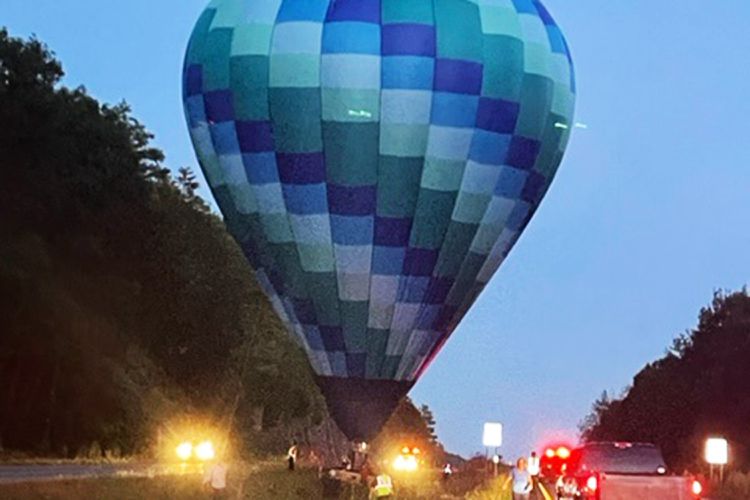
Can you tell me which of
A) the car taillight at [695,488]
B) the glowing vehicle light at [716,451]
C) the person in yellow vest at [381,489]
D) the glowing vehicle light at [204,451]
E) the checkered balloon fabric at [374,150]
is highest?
the checkered balloon fabric at [374,150]

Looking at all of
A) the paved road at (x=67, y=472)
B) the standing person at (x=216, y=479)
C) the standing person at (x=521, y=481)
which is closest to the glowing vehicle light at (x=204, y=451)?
the paved road at (x=67, y=472)

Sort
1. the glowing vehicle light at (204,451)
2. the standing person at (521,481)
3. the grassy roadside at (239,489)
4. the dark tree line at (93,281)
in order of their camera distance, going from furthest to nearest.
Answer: the glowing vehicle light at (204,451) → the dark tree line at (93,281) → the standing person at (521,481) → the grassy roadside at (239,489)

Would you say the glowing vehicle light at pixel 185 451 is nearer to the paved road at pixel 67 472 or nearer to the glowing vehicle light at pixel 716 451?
the paved road at pixel 67 472

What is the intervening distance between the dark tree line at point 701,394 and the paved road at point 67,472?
46698mm

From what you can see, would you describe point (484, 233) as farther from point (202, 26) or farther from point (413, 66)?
point (202, 26)

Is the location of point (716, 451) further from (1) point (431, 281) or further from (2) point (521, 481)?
(1) point (431, 281)

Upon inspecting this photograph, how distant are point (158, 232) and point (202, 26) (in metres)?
27.8

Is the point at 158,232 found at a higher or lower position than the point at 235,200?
higher

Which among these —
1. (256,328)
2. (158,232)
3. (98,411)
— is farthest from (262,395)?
(98,411)

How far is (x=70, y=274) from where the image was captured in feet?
166

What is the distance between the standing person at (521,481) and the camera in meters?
31.8

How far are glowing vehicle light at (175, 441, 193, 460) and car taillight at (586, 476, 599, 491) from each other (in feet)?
90.8

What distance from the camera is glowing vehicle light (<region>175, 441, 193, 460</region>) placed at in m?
55.7

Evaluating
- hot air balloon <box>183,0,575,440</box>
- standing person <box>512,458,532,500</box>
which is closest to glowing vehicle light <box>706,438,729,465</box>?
standing person <box>512,458,532,500</box>
